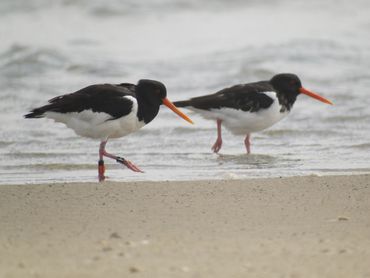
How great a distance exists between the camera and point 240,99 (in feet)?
31.3

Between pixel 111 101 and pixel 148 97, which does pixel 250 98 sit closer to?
pixel 148 97

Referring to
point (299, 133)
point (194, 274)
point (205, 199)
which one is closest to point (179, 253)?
point (194, 274)

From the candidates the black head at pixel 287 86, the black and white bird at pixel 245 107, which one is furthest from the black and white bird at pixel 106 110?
the black head at pixel 287 86

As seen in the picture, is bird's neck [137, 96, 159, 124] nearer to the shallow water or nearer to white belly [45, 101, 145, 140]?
white belly [45, 101, 145, 140]

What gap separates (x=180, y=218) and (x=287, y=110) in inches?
179

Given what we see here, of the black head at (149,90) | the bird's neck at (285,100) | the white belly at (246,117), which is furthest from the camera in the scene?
the bird's neck at (285,100)

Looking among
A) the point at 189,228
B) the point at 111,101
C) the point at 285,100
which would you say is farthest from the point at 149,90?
the point at 189,228

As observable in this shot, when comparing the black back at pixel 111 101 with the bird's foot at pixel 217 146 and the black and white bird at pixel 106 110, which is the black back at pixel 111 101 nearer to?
the black and white bird at pixel 106 110

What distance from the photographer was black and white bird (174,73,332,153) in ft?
30.9

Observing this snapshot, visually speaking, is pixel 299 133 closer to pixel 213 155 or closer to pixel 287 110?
pixel 287 110

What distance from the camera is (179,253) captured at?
4.60 metres

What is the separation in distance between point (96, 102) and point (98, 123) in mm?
208

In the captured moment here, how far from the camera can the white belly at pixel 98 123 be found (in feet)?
25.8

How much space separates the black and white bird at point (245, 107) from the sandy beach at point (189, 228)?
2582 millimetres
